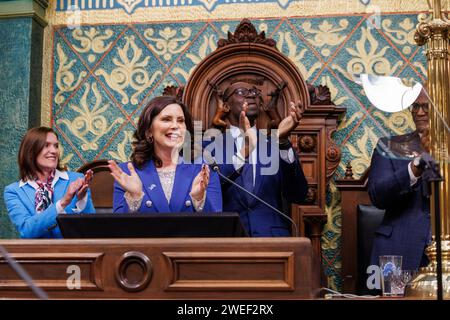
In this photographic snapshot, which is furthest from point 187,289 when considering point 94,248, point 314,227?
point 314,227

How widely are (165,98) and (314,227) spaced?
1521 millimetres

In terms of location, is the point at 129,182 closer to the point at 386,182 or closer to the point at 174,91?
the point at 386,182

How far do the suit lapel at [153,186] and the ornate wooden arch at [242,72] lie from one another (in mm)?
1474

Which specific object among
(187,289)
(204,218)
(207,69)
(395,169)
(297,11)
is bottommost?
(187,289)

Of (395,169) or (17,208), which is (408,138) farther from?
(17,208)

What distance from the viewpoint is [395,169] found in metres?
3.73

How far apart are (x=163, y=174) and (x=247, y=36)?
1717mm

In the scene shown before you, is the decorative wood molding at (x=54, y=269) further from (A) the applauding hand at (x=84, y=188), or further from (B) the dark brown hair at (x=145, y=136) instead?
(B) the dark brown hair at (x=145, y=136)

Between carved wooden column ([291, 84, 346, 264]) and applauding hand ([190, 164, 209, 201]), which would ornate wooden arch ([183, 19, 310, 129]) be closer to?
carved wooden column ([291, 84, 346, 264])

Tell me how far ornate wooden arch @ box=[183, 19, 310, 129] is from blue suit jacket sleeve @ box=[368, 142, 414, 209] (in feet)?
2.80

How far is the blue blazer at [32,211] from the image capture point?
3.03 m

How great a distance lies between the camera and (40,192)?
3.32m

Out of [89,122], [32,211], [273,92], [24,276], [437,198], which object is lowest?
[24,276]

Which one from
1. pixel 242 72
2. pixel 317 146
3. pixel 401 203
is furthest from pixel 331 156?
pixel 401 203
